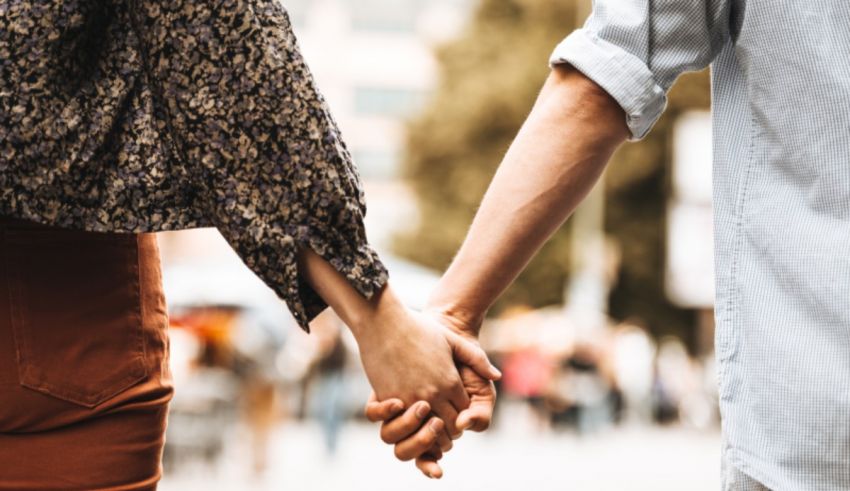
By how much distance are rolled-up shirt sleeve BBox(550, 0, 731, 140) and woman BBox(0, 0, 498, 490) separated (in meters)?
0.47

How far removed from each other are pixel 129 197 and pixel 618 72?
853 mm

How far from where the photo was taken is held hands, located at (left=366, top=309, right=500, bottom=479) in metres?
2.44

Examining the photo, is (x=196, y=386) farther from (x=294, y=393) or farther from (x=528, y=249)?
(x=294, y=393)

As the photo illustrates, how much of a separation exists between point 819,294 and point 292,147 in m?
0.88

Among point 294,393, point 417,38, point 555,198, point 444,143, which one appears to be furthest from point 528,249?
point 417,38

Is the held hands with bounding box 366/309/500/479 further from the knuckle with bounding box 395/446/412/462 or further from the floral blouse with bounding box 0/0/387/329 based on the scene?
the floral blouse with bounding box 0/0/387/329

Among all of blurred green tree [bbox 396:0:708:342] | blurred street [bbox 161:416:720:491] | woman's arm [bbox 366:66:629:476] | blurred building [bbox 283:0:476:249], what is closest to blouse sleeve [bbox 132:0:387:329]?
woman's arm [bbox 366:66:629:476]

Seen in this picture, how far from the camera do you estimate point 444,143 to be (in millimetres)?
33188

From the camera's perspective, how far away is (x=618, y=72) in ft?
7.14

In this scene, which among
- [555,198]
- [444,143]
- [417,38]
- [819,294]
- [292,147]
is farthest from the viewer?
[417,38]

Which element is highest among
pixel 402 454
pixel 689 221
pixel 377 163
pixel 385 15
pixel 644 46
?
pixel 644 46

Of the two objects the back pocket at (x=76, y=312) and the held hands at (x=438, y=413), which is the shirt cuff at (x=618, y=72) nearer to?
the held hands at (x=438, y=413)

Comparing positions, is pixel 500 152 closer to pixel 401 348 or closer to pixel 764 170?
pixel 401 348

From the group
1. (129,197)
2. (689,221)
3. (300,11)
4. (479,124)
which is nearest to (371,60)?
(300,11)
